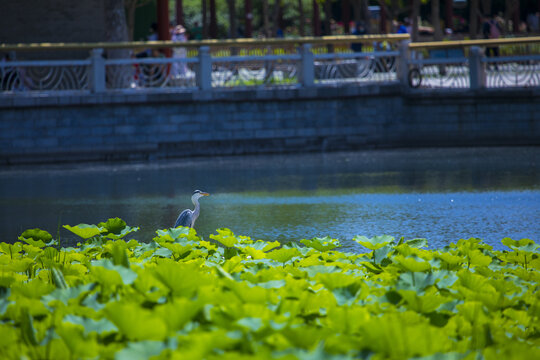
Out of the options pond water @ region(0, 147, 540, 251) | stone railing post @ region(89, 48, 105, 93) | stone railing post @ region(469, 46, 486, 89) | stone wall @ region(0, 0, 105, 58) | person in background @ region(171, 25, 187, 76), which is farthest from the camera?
stone wall @ region(0, 0, 105, 58)

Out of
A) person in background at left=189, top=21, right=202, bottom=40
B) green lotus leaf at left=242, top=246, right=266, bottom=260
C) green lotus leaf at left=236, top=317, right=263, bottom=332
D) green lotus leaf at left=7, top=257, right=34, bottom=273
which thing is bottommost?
→ green lotus leaf at left=242, top=246, right=266, bottom=260

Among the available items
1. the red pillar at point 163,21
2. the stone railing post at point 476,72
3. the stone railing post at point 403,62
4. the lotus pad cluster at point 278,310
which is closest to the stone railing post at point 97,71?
the red pillar at point 163,21

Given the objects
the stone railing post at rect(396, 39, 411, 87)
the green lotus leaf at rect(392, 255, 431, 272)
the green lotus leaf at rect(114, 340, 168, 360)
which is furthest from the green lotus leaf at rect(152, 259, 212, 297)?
the stone railing post at rect(396, 39, 411, 87)

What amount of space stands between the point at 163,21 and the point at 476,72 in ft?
26.5

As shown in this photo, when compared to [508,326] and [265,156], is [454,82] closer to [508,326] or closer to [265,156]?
[265,156]

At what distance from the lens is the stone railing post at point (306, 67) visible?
54.8 ft

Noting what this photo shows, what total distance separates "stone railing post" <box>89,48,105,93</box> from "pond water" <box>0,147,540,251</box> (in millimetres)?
1645

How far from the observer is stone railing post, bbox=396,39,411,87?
56.2 feet

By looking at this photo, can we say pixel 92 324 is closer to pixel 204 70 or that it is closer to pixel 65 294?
pixel 65 294

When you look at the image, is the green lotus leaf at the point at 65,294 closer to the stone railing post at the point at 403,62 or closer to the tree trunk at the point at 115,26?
the stone railing post at the point at 403,62

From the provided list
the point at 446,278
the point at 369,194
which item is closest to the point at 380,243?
the point at 446,278

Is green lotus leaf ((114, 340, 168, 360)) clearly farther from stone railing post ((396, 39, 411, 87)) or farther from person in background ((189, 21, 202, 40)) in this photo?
person in background ((189, 21, 202, 40))

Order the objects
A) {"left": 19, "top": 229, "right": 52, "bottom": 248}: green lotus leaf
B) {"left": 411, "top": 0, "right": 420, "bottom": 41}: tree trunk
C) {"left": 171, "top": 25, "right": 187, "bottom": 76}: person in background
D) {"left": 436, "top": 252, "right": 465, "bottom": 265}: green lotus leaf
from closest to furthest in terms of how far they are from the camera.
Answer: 1. {"left": 436, "top": 252, "right": 465, "bottom": 265}: green lotus leaf
2. {"left": 19, "top": 229, "right": 52, "bottom": 248}: green lotus leaf
3. {"left": 171, "top": 25, "right": 187, "bottom": 76}: person in background
4. {"left": 411, "top": 0, "right": 420, "bottom": 41}: tree trunk

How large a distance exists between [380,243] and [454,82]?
13940 millimetres
